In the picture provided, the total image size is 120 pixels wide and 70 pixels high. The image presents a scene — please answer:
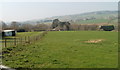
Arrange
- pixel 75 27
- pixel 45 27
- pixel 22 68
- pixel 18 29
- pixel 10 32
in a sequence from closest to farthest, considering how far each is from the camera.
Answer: pixel 22 68 < pixel 10 32 < pixel 18 29 < pixel 45 27 < pixel 75 27

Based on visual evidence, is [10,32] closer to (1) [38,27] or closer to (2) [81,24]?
(1) [38,27]

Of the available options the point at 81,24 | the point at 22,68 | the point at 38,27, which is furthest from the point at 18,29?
the point at 22,68

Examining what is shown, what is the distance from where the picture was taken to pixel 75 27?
119 meters

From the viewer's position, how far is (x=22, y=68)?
927 cm

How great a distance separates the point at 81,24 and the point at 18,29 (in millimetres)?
43922

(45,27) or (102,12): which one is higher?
(102,12)

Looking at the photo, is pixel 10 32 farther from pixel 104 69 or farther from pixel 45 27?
pixel 104 69

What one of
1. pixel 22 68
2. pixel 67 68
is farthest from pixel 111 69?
pixel 22 68

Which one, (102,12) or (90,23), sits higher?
(102,12)

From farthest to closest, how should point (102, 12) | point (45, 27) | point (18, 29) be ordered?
point (102, 12) < point (45, 27) < point (18, 29)

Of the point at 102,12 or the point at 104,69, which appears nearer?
the point at 104,69

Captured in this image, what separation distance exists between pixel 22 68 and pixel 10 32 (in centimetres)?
5477

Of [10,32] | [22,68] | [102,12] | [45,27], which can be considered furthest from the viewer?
[102,12]

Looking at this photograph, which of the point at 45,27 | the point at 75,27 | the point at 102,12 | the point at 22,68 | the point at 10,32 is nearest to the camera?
the point at 22,68
